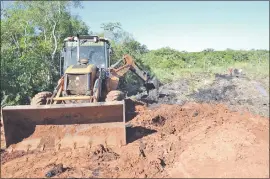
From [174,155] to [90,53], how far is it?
16.9ft

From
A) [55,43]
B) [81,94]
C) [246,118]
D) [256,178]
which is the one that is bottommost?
[256,178]

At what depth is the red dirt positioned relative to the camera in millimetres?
5941

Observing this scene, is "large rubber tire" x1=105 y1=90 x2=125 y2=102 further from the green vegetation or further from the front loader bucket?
the green vegetation

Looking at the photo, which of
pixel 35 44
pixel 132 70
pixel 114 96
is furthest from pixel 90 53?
pixel 35 44

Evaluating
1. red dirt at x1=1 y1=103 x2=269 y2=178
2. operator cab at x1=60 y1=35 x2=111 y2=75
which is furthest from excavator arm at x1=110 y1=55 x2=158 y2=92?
red dirt at x1=1 y1=103 x2=269 y2=178

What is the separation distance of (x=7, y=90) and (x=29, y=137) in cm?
553

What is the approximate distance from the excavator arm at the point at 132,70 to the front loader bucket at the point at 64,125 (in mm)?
3820

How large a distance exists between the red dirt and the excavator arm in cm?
362

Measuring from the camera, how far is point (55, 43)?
17234 mm

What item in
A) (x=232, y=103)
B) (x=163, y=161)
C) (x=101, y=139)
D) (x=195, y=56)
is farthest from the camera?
(x=195, y=56)

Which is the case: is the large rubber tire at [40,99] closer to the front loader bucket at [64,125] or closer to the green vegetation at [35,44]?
the front loader bucket at [64,125]

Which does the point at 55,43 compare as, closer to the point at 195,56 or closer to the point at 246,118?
the point at 246,118

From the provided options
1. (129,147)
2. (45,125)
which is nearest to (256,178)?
(129,147)

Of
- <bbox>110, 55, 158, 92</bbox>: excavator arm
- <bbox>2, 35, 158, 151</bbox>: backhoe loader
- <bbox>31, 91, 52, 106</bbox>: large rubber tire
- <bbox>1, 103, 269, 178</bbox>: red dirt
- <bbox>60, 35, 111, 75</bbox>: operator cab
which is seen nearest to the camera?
<bbox>1, 103, 269, 178</bbox>: red dirt
